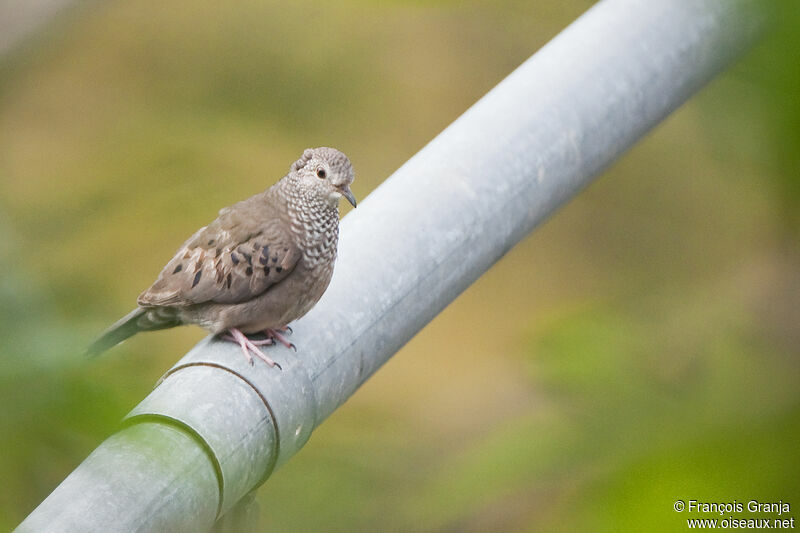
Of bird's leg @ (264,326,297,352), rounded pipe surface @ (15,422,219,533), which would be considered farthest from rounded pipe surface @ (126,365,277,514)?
bird's leg @ (264,326,297,352)

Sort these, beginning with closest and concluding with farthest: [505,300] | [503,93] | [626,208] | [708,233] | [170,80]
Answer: [170,80], [708,233], [626,208], [503,93], [505,300]

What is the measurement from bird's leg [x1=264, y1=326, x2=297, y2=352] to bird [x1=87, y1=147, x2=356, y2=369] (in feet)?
0.18

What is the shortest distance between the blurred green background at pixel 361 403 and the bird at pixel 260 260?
1587 millimetres

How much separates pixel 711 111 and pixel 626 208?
2.10 feet

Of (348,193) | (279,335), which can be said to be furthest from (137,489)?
(348,193)

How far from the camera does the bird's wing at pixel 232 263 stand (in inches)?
95.3

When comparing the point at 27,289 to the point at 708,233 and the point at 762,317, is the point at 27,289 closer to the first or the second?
the point at 762,317

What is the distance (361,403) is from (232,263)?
187 centimetres

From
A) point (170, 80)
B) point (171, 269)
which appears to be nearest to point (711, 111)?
point (170, 80)

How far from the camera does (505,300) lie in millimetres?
3891

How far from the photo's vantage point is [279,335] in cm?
205

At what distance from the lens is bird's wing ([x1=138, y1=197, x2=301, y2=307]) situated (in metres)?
2.42

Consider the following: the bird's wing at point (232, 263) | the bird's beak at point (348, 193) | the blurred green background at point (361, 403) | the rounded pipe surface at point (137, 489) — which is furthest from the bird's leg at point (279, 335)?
the blurred green background at point (361, 403)

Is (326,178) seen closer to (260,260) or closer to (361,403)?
(260,260)
